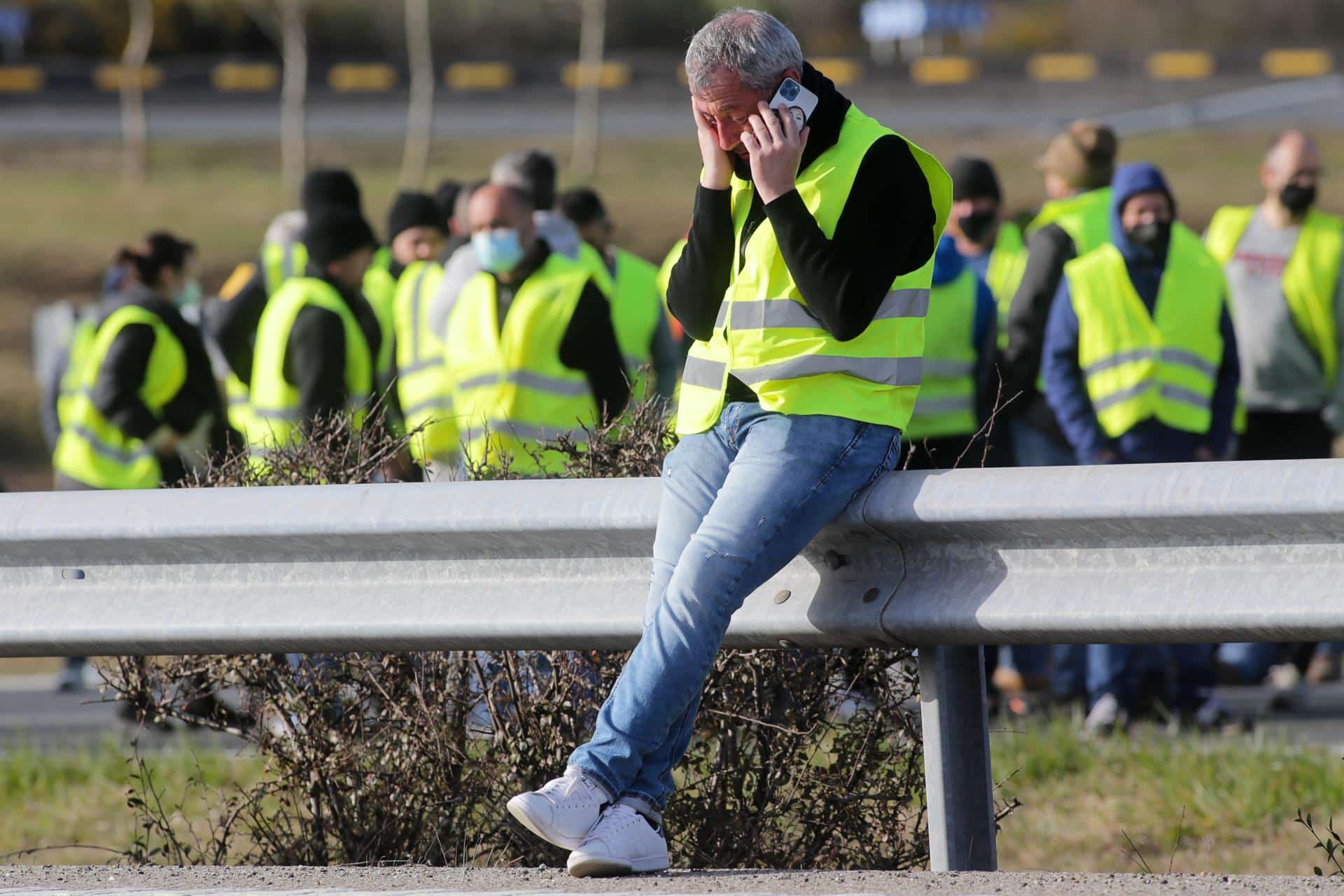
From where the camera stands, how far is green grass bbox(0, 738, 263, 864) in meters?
6.13

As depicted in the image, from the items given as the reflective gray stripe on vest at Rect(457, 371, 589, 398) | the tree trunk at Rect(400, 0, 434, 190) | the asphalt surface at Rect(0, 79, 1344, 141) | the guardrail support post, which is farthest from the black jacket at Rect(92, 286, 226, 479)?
the asphalt surface at Rect(0, 79, 1344, 141)

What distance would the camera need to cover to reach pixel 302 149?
1196 inches

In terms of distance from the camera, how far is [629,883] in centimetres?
386

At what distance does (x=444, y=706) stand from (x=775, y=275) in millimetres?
1282

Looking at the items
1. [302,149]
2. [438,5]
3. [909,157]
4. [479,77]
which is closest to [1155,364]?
[909,157]

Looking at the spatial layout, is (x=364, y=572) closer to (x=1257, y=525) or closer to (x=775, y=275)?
(x=775, y=275)

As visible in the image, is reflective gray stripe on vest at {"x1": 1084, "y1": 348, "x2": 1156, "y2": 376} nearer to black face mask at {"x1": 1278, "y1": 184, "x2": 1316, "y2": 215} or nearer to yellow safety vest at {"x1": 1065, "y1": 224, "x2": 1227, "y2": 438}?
yellow safety vest at {"x1": 1065, "y1": 224, "x2": 1227, "y2": 438}

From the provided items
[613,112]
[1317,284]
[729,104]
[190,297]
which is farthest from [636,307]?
[613,112]

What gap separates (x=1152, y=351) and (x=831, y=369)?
435 centimetres

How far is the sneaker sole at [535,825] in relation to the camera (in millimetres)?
3838

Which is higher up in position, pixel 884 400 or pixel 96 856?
pixel 884 400

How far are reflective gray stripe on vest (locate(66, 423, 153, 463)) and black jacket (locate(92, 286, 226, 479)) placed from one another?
A: 0.10 m

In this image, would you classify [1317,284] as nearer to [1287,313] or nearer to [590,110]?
[1287,313]

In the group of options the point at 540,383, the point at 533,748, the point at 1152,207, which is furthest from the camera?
the point at 1152,207
